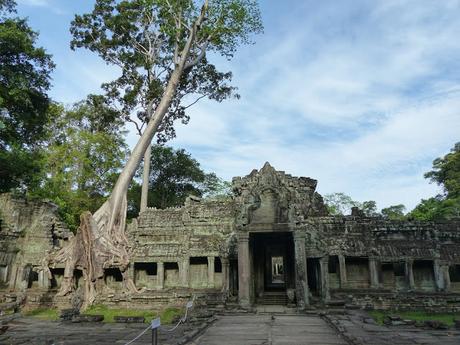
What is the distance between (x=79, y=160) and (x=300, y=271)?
74.5 feet

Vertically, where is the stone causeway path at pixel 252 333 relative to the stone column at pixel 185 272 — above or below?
below

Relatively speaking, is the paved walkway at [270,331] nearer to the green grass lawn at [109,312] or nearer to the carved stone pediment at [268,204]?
the green grass lawn at [109,312]

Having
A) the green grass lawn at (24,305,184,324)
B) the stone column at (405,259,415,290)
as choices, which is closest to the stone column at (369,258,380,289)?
the stone column at (405,259,415,290)

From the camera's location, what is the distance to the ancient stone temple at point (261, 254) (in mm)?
15328

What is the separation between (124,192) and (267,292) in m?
9.14

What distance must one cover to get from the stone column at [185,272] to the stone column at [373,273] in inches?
371

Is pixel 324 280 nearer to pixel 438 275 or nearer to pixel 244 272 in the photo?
pixel 244 272

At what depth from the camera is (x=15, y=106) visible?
2030cm

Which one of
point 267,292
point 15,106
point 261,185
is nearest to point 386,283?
point 267,292

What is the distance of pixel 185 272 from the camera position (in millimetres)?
20531

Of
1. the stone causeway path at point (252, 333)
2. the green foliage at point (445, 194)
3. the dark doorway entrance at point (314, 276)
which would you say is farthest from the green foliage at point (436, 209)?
the stone causeway path at point (252, 333)

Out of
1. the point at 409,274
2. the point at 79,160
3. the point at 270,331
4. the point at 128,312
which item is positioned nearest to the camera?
the point at 270,331

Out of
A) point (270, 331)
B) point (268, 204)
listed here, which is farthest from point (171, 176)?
point (270, 331)

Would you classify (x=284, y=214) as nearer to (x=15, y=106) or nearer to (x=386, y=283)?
(x=386, y=283)
